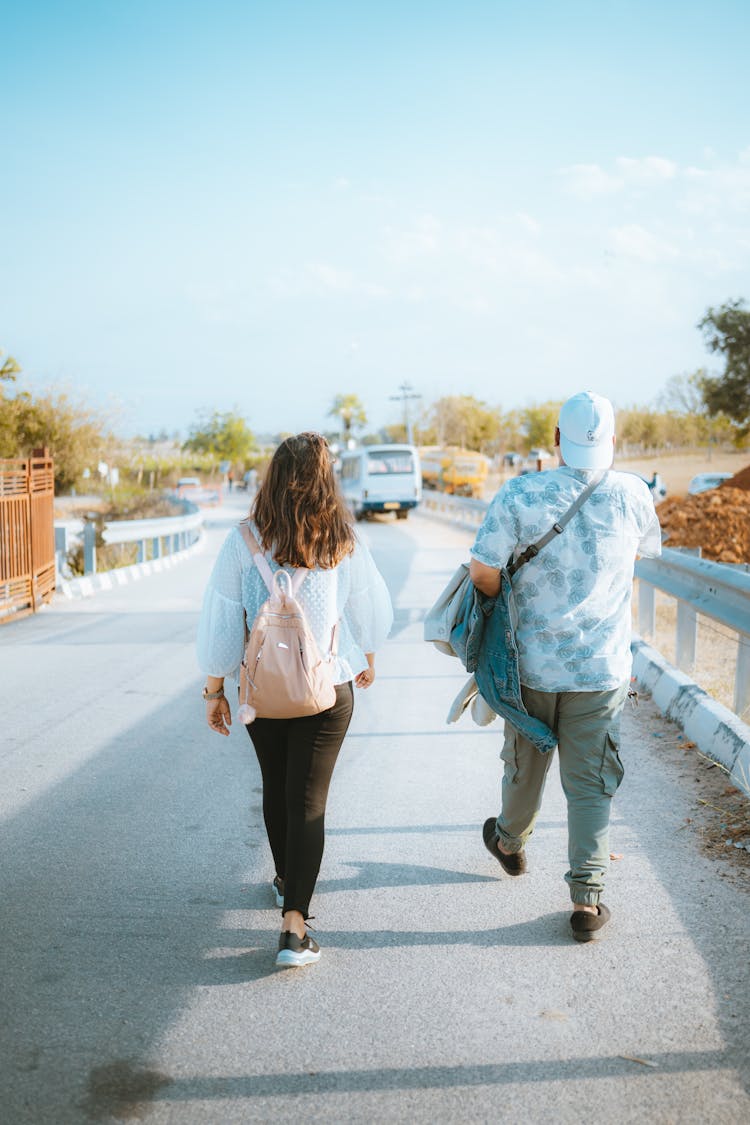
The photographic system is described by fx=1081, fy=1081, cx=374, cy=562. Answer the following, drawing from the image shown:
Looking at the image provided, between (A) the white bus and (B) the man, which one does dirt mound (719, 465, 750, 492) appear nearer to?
(A) the white bus

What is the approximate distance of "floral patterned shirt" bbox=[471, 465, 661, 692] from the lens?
3.96m

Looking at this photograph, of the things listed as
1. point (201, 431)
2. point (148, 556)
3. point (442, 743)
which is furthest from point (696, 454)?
point (442, 743)

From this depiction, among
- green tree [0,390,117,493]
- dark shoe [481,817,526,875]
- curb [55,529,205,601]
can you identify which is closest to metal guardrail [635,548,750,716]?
dark shoe [481,817,526,875]

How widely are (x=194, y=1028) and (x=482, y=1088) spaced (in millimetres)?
889

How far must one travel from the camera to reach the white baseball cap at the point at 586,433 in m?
4.00

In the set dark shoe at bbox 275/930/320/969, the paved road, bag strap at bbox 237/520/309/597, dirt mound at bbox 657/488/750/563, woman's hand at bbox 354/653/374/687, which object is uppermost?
bag strap at bbox 237/520/309/597

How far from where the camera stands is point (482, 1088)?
9.53ft

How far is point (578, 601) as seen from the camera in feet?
13.1

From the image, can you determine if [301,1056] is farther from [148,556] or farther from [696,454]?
[696,454]

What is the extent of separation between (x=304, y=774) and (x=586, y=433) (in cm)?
161

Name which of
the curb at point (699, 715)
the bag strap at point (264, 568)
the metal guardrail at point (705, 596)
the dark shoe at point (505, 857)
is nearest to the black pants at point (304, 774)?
the bag strap at point (264, 568)

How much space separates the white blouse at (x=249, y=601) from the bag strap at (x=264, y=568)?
2cm

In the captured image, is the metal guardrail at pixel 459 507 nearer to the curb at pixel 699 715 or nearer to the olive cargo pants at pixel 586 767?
the curb at pixel 699 715

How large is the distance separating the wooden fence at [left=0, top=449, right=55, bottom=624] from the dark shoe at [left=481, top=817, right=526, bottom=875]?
31.4 ft
